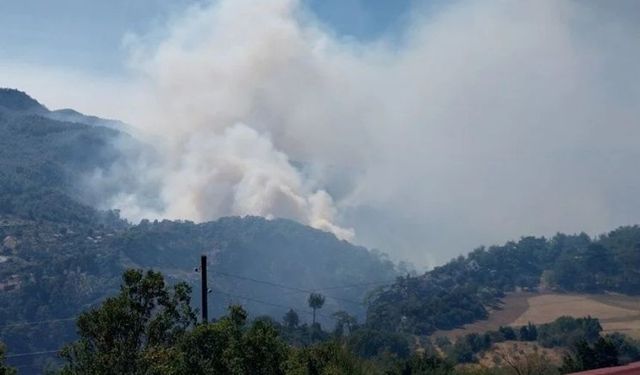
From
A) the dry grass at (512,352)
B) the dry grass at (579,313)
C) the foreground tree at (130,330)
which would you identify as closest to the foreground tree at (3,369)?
the foreground tree at (130,330)

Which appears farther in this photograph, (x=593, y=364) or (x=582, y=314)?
(x=582, y=314)

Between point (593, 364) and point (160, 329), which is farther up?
point (160, 329)

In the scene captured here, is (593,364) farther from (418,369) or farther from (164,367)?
(164,367)

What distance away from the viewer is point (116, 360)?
28.8 m

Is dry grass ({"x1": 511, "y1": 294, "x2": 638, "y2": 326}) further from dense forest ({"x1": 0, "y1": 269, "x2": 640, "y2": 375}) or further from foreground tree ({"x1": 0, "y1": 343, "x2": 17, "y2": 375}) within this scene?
foreground tree ({"x1": 0, "y1": 343, "x2": 17, "y2": 375})

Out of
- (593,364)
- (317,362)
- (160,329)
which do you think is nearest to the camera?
(160,329)

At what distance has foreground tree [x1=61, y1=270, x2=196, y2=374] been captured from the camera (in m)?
29.0

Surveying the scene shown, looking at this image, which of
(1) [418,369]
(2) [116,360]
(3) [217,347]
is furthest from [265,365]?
(1) [418,369]

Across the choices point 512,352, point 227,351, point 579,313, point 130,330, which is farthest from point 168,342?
point 579,313

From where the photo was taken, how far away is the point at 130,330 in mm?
30062

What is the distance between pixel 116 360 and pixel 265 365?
6.86m

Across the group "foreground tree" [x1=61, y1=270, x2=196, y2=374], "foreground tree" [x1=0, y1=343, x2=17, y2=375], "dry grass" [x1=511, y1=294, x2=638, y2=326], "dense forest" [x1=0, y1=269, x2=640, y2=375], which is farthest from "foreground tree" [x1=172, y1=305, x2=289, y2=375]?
"dry grass" [x1=511, y1=294, x2=638, y2=326]

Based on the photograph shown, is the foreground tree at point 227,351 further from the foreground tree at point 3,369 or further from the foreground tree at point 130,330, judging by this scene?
the foreground tree at point 3,369

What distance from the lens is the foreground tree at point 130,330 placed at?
1141 inches
